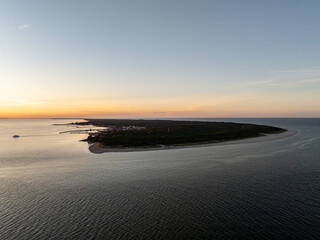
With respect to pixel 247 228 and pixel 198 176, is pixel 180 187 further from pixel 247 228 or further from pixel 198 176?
pixel 247 228

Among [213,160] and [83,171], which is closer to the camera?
[83,171]


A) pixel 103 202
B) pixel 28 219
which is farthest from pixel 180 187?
pixel 28 219

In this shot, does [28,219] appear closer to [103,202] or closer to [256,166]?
[103,202]

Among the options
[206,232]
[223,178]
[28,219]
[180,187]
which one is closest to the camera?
[206,232]

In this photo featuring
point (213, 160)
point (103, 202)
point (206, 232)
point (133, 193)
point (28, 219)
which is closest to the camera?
point (206, 232)

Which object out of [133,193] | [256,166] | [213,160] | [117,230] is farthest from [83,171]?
[256,166]

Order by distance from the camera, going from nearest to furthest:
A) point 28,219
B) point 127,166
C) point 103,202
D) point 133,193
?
point 28,219
point 103,202
point 133,193
point 127,166
